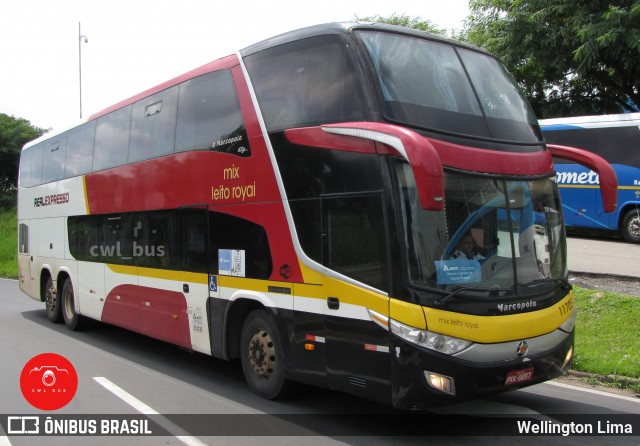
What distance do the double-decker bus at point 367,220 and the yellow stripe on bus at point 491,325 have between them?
0.02 meters

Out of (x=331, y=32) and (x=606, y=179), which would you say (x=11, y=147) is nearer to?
(x=331, y=32)

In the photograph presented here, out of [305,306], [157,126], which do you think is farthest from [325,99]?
[157,126]

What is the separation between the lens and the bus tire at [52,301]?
12.3 metres

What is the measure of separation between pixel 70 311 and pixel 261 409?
715cm

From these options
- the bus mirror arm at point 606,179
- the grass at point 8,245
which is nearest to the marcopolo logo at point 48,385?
the bus mirror arm at point 606,179

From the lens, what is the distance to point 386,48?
19.0 ft

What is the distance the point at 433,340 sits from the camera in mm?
4875

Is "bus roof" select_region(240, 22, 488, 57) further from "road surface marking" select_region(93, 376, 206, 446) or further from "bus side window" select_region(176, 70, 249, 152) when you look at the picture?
"road surface marking" select_region(93, 376, 206, 446)

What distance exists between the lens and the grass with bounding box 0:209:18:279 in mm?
26166

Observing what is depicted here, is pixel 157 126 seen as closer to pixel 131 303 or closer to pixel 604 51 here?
pixel 131 303

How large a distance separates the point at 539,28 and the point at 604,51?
7.37 feet

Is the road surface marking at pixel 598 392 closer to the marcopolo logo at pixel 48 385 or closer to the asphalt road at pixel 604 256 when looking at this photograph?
the asphalt road at pixel 604 256

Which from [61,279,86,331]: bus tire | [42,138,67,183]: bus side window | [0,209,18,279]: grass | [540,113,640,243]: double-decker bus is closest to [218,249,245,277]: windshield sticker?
[61,279,86,331]: bus tire

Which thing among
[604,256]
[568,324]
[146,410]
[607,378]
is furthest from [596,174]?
[146,410]
